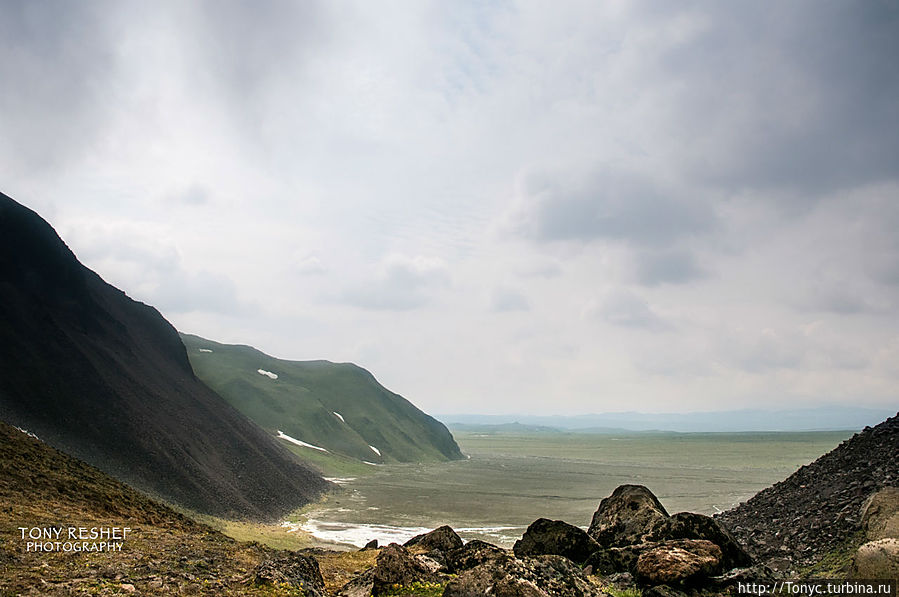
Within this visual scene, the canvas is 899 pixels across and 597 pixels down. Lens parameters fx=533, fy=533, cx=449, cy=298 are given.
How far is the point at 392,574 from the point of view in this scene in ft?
56.4

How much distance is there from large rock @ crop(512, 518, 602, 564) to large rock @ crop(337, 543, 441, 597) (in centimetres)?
717

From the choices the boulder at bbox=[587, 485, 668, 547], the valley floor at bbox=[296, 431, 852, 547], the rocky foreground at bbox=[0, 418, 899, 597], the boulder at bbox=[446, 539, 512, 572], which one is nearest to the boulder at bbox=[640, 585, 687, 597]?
the rocky foreground at bbox=[0, 418, 899, 597]

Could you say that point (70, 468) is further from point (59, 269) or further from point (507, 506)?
point (507, 506)

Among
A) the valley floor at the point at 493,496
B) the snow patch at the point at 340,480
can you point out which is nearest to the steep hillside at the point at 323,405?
the valley floor at the point at 493,496

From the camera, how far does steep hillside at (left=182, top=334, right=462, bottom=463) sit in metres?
134

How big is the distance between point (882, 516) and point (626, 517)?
1007 cm

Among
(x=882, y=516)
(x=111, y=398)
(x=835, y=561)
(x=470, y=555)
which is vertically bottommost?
(x=835, y=561)

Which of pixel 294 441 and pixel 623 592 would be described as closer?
pixel 623 592

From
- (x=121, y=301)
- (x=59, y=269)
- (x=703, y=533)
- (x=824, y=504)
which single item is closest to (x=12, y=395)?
(x=59, y=269)

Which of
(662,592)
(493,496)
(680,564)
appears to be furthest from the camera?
(493,496)

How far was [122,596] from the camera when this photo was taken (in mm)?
14883

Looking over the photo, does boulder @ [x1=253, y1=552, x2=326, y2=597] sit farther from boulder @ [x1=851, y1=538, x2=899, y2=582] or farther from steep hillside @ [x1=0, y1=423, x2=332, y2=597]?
boulder @ [x1=851, y1=538, x2=899, y2=582]

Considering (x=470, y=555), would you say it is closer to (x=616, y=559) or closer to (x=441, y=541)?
(x=616, y=559)

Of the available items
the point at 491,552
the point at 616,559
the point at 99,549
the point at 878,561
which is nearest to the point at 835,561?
the point at 616,559
